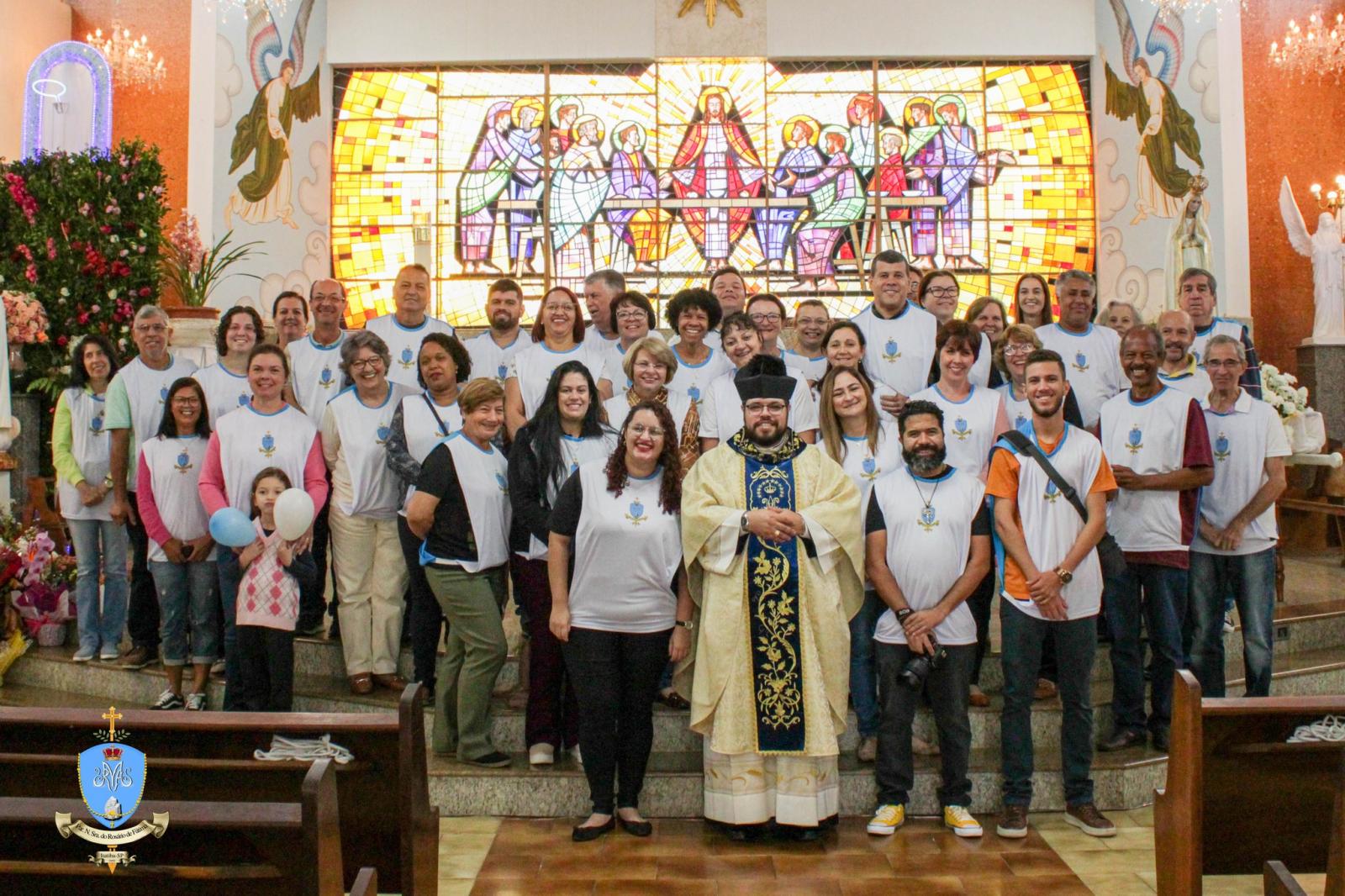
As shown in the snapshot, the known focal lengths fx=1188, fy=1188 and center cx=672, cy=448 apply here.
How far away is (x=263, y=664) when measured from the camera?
470 centimetres

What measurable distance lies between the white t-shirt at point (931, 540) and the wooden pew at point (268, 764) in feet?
6.62

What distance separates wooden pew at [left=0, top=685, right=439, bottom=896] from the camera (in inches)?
97.7

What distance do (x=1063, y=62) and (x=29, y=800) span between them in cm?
1273

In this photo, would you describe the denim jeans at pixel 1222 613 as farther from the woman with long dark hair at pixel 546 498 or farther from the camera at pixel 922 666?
the woman with long dark hair at pixel 546 498

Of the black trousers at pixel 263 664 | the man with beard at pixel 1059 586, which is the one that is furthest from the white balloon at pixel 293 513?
the man with beard at pixel 1059 586

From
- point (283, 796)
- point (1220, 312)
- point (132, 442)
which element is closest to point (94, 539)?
point (132, 442)

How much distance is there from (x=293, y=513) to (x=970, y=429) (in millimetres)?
2687

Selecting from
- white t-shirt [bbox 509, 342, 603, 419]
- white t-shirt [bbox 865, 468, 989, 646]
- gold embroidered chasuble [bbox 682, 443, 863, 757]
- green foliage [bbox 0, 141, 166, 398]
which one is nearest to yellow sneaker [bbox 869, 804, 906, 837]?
gold embroidered chasuble [bbox 682, 443, 863, 757]

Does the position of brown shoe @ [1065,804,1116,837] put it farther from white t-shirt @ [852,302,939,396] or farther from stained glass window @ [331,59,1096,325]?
stained glass window @ [331,59,1096,325]

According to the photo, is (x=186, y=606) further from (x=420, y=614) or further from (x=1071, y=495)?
(x=1071, y=495)

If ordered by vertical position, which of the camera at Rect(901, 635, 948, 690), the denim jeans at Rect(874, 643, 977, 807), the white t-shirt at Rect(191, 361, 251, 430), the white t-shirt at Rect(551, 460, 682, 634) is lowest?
the denim jeans at Rect(874, 643, 977, 807)

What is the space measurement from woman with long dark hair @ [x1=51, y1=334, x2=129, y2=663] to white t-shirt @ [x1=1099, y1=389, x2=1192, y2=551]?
4.57m


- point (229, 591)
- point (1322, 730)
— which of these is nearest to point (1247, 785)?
point (1322, 730)

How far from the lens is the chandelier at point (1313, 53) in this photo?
36.9 ft
